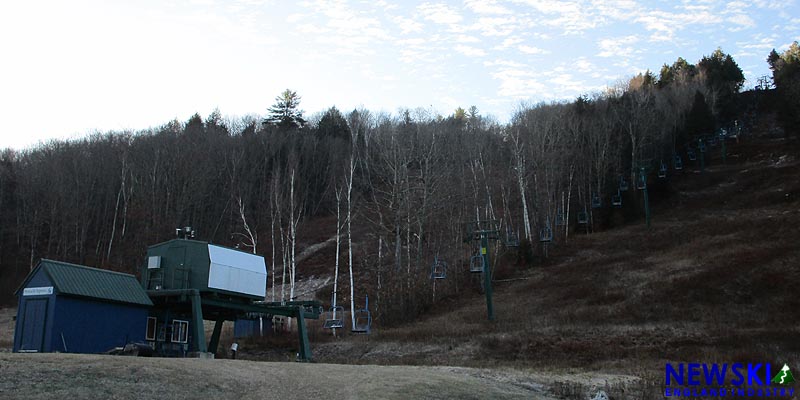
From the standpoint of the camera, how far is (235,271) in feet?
109

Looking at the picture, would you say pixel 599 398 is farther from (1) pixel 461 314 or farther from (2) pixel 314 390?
Result: (1) pixel 461 314

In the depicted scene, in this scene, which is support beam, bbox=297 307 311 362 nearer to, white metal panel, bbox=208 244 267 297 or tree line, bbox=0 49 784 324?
white metal panel, bbox=208 244 267 297

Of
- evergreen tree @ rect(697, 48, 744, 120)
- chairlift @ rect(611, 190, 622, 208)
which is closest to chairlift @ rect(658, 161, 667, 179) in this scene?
chairlift @ rect(611, 190, 622, 208)

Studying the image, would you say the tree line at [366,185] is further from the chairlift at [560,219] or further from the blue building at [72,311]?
the blue building at [72,311]

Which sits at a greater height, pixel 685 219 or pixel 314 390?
pixel 685 219

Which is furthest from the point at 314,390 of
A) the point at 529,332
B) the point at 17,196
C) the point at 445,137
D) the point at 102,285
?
the point at 17,196

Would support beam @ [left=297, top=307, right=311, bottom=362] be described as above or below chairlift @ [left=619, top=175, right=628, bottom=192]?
Answer: below

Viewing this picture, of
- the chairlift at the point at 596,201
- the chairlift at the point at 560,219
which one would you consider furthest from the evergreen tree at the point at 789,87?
the chairlift at the point at 560,219

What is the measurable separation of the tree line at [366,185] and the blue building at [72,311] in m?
19.7

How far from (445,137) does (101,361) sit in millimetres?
50369

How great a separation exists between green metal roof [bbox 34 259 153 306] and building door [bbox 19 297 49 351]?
928 millimetres

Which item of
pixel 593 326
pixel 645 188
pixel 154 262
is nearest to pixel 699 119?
pixel 645 188

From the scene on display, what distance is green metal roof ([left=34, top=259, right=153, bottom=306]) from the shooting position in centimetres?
2631

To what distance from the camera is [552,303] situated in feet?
140
